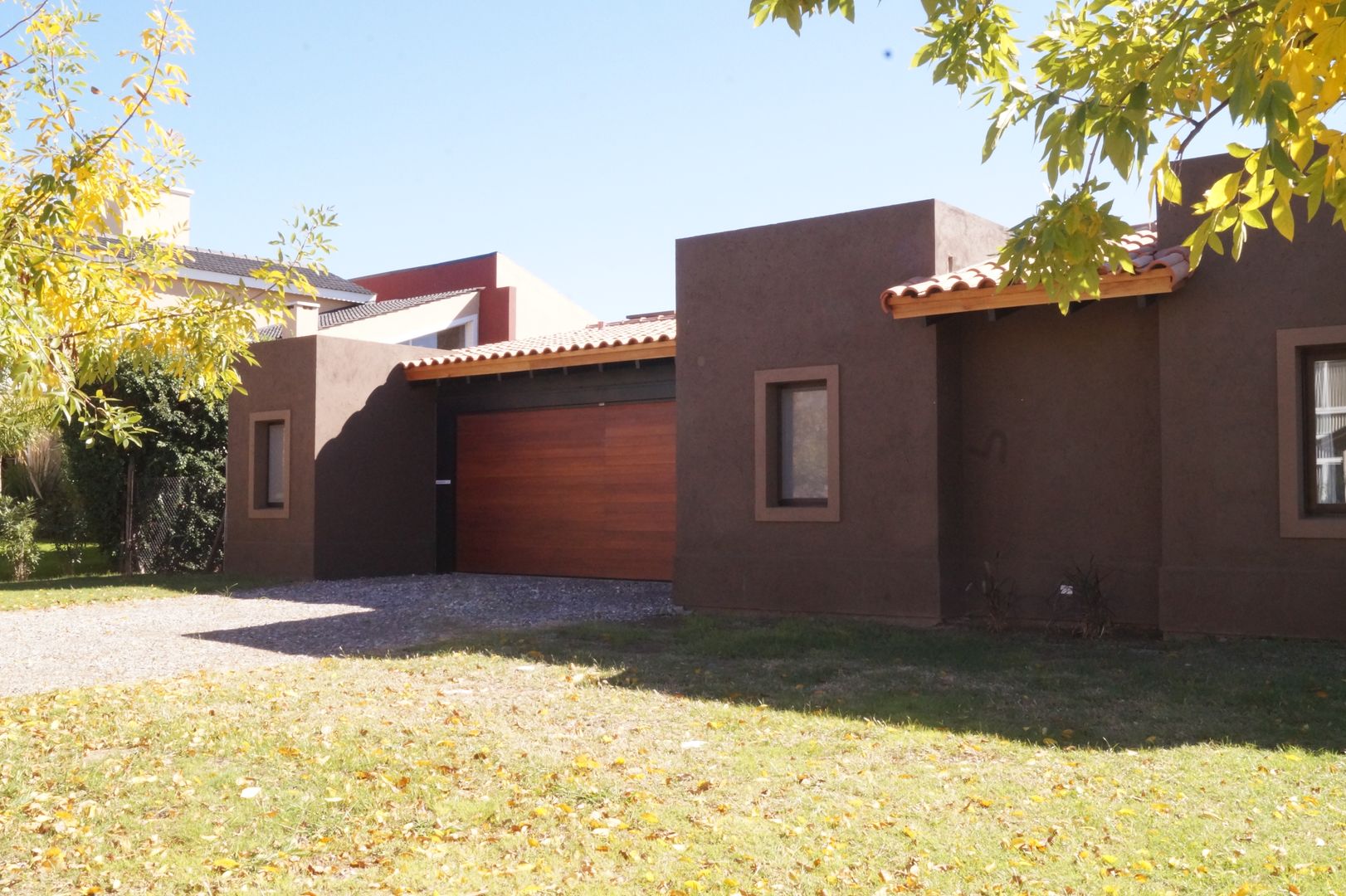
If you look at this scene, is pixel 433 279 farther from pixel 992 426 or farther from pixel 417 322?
pixel 992 426

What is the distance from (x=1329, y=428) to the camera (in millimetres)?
9039

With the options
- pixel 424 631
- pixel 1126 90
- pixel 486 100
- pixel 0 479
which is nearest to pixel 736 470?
pixel 424 631

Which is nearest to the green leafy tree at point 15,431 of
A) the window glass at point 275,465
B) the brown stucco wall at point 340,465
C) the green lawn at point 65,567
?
the green lawn at point 65,567

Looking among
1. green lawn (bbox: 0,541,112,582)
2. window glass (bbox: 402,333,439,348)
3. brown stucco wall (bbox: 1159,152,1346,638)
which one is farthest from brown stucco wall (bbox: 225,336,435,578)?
brown stucco wall (bbox: 1159,152,1346,638)

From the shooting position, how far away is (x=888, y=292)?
10.3 metres

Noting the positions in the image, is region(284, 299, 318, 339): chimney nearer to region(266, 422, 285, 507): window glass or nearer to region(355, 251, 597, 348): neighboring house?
region(355, 251, 597, 348): neighboring house

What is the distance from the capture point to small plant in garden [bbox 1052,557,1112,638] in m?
9.96

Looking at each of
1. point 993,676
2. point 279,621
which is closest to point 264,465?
point 279,621

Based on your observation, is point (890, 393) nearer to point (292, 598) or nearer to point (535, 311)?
point (292, 598)

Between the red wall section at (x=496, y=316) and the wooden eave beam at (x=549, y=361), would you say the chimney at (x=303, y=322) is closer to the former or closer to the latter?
the red wall section at (x=496, y=316)

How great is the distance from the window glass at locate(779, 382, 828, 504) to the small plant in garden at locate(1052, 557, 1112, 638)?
234cm

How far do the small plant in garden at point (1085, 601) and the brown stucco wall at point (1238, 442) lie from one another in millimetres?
587

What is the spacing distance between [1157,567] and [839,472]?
2.86 m

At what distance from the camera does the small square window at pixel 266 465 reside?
54.2 ft
